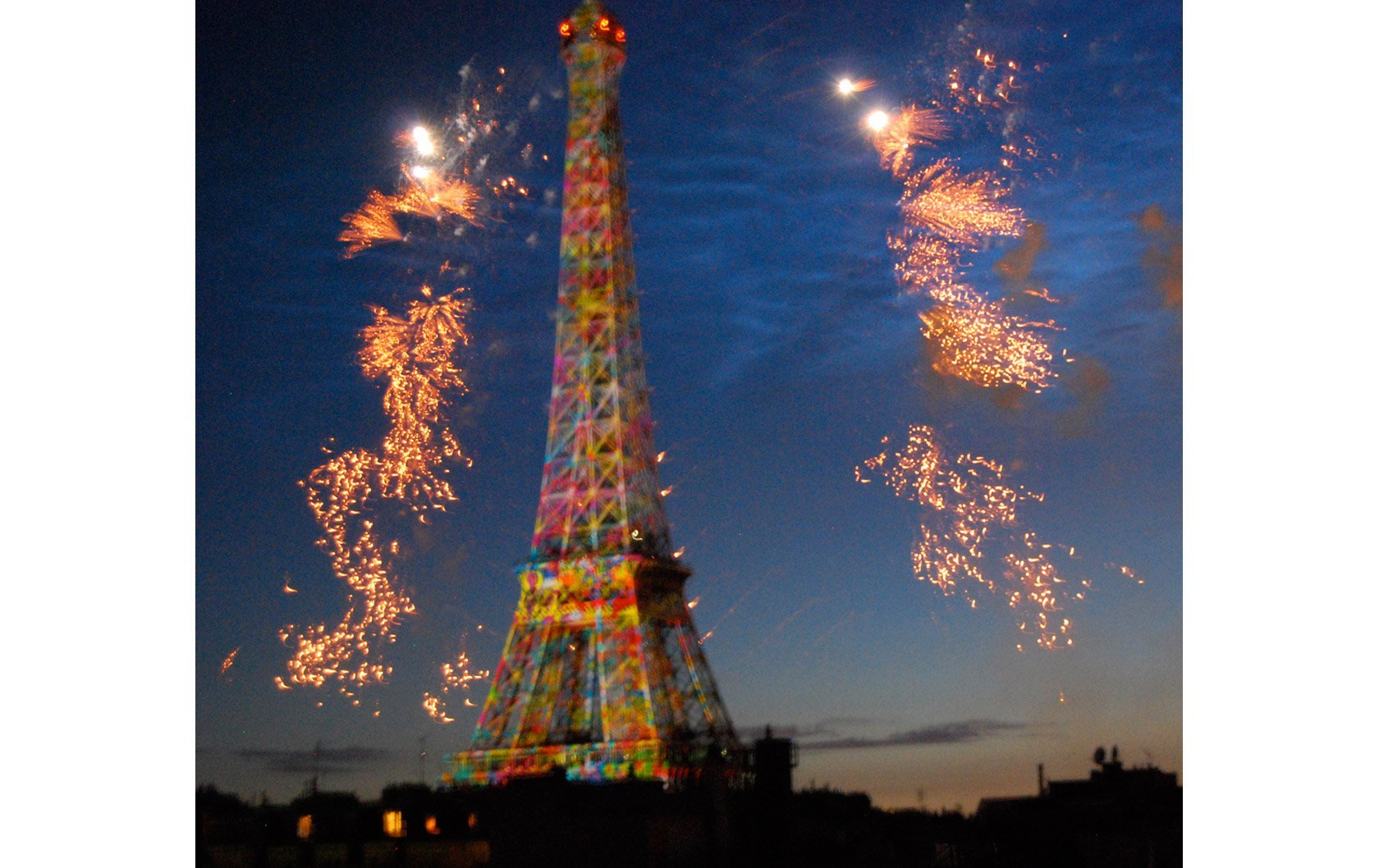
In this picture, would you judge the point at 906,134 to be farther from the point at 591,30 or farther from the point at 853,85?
the point at 591,30

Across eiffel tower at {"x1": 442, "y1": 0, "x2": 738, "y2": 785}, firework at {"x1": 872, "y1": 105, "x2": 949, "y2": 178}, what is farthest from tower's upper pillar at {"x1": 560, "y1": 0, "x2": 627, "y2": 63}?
firework at {"x1": 872, "y1": 105, "x2": 949, "y2": 178}

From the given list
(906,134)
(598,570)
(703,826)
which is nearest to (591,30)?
(906,134)

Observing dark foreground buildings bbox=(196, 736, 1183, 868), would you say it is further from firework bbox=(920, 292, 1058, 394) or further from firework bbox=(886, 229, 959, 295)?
firework bbox=(886, 229, 959, 295)

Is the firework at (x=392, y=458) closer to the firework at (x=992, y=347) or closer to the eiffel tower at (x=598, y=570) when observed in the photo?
the eiffel tower at (x=598, y=570)

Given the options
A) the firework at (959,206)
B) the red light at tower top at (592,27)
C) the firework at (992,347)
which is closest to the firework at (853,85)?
the firework at (959,206)

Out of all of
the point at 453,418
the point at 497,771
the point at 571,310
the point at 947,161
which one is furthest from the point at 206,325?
the point at 947,161
